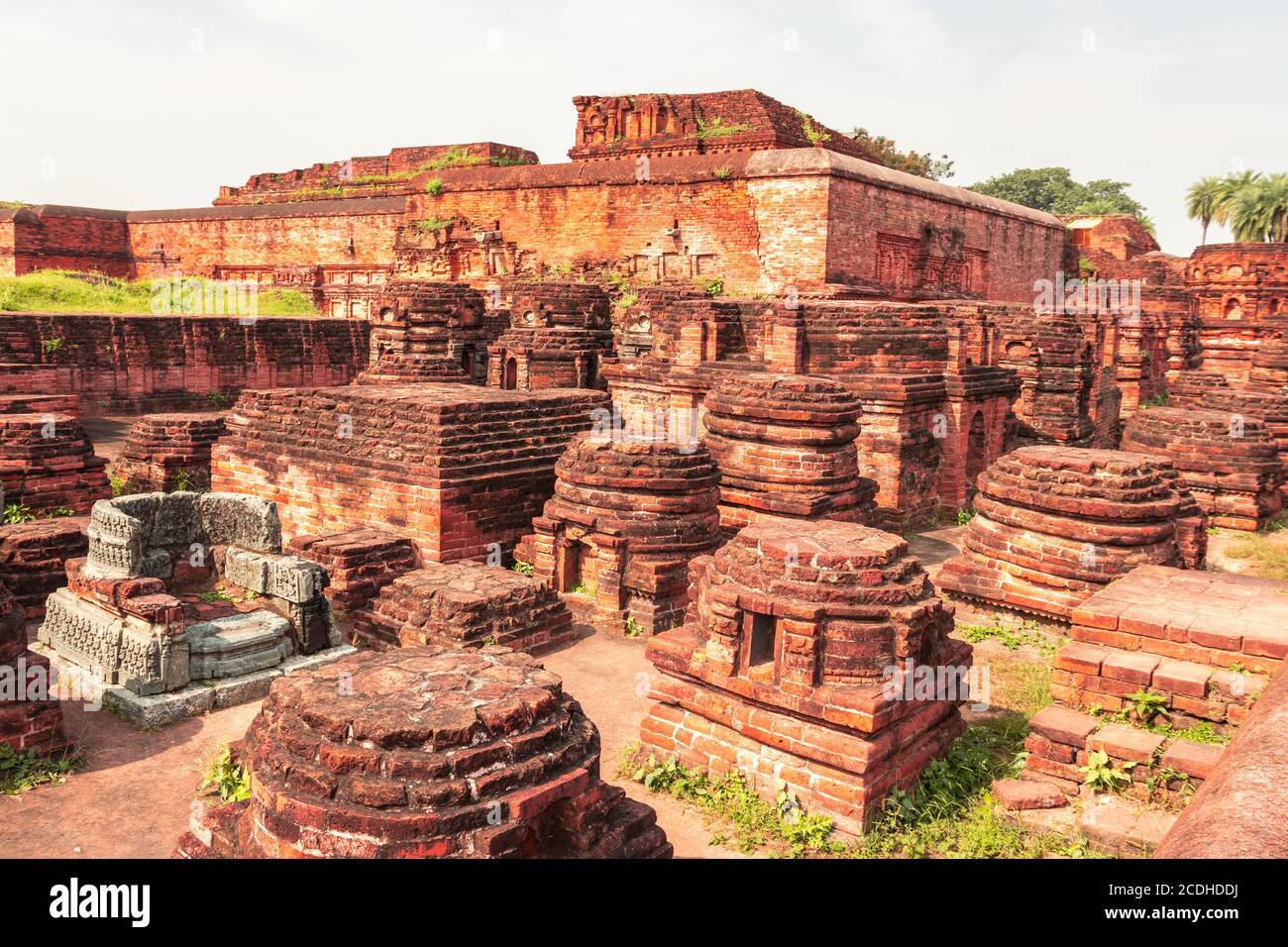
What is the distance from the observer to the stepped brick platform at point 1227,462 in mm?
11047

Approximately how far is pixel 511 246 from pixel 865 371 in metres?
10.6

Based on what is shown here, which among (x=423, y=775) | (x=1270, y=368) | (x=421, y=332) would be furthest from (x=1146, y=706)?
(x=1270, y=368)

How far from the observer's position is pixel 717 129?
715 inches

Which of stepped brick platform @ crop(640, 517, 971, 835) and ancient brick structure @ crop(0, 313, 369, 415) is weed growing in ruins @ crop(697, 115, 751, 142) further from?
stepped brick platform @ crop(640, 517, 971, 835)

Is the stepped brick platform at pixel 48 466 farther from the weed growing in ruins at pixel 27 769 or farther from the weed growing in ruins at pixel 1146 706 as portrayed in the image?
the weed growing in ruins at pixel 1146 706

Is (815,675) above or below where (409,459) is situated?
below

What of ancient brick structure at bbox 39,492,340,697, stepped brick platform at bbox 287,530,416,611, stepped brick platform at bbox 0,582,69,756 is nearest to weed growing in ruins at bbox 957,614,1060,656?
stepped brick platform at bbox 287,530,416,611

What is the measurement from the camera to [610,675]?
6242 millimetres

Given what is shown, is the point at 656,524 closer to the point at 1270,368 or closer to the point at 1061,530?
the point at 1061,530

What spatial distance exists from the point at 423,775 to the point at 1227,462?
37.2 feet

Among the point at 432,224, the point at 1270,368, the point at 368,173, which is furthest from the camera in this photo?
the point at 368,173

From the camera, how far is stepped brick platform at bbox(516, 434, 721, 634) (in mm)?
7145

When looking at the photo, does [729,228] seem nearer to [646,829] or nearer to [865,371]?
[865,371]

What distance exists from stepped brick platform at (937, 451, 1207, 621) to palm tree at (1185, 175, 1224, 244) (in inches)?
1702
